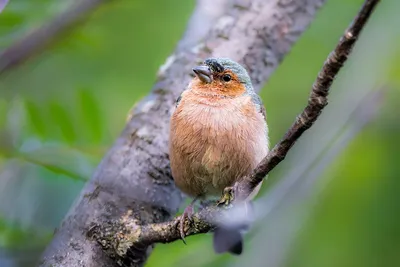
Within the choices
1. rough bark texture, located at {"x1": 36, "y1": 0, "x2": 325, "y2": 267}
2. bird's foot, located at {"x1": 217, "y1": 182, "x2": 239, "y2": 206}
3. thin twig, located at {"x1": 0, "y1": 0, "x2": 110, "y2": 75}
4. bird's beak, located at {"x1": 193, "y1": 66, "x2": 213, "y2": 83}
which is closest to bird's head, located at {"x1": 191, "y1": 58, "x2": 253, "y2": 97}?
bird's beak, located at {"x1": 193, "y1": 66, "x2": 213, "y2": 83}

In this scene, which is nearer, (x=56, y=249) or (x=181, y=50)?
(x=56, y=249)

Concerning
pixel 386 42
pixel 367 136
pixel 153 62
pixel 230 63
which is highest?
pixel 386 42

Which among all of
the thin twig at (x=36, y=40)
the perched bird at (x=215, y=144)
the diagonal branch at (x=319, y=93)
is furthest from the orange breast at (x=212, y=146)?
the thin twig at (x=36, y=40)

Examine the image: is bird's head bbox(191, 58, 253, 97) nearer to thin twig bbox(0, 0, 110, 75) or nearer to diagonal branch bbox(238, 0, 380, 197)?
diagonal branch bbox(238, 0, 380, 197)

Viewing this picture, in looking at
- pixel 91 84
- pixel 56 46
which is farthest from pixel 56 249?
pixel 91 84

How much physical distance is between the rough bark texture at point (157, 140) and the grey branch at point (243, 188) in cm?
4

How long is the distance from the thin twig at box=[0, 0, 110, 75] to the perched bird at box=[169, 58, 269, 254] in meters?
1.47

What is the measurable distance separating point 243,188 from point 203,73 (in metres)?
1.58

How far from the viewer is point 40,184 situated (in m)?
3.41

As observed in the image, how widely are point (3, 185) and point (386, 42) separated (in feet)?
11.1

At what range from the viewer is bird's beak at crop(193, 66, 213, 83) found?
4.45 meters

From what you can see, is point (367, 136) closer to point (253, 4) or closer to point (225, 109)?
point (253, 4)

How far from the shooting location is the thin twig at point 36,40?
2.27 metres

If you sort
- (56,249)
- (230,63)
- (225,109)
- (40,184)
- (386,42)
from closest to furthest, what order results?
(56,249) < (40,184) < (225,109) < (230,63) < (386,42)
